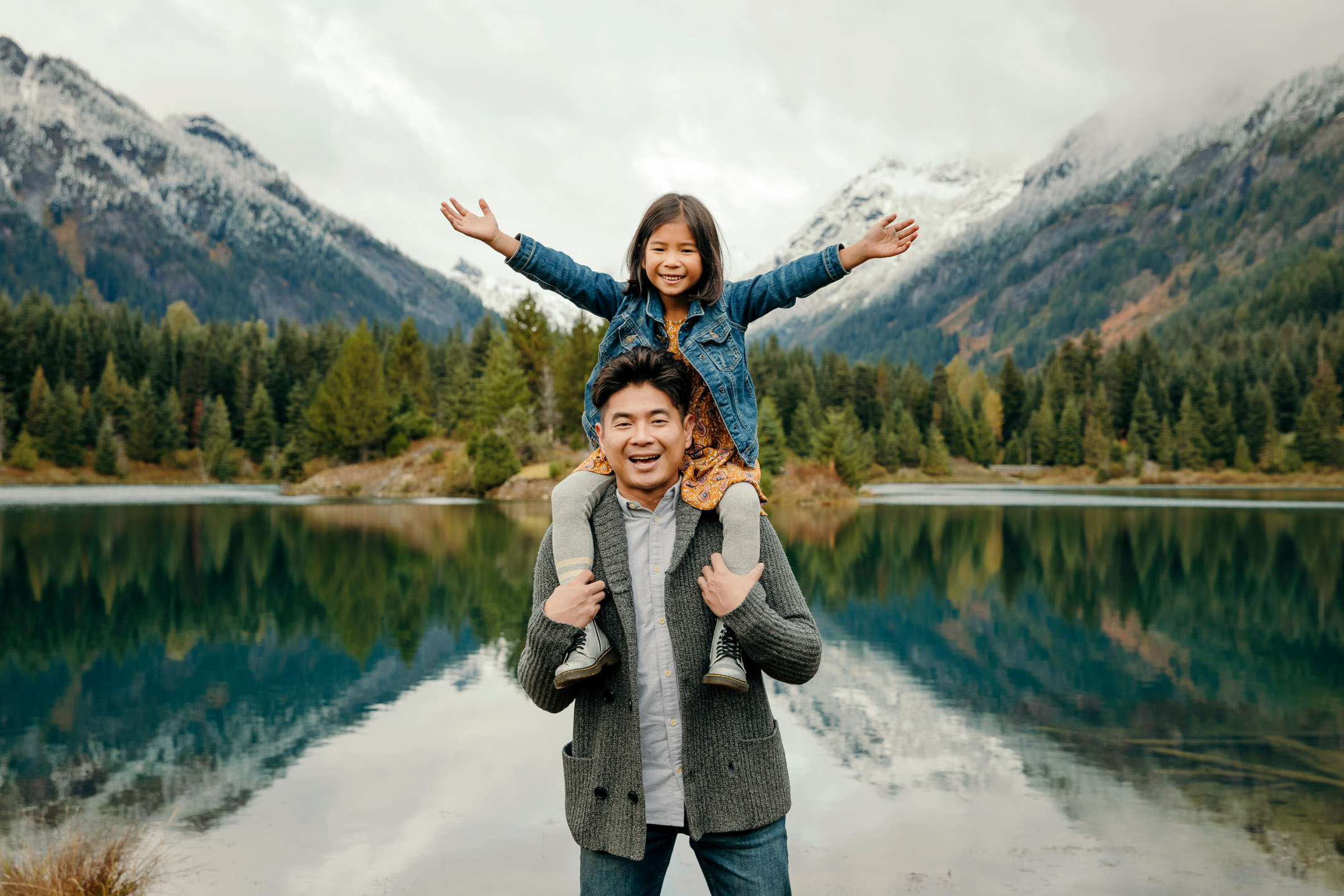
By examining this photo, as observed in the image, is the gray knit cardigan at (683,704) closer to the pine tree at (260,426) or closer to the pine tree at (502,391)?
the pine tree at (502,391)

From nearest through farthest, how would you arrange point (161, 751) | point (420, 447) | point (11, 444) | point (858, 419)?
point (161, 751), point (420, 447), point (11, 444), point (858, 419)

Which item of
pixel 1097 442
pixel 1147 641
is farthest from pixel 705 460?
pixel 1097 442

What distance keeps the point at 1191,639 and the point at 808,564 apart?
9.51 meters

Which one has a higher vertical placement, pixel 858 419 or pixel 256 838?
pixel 858 419

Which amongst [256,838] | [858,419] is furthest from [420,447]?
[256,838]

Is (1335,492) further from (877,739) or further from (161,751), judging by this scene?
(161,751)

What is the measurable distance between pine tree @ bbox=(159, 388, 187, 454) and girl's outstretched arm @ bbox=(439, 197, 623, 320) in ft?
286

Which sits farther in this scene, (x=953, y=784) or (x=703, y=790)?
(x=953, y=784)

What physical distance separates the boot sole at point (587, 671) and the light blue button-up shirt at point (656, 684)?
0.08 meters

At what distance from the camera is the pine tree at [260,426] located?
263 feet

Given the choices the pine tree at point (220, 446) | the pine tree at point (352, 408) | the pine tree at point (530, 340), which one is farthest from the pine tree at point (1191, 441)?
the pine tree at point (220, 446)

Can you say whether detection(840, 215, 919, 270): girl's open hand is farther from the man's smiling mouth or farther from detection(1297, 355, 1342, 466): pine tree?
detection(1297, 355, 1342, 466): pine tree

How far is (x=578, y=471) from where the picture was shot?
8.71 feet

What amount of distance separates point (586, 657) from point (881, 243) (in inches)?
69.5
